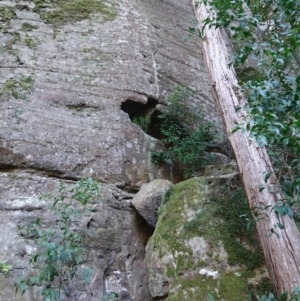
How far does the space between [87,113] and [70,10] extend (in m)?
2.52

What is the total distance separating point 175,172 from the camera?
521 cm

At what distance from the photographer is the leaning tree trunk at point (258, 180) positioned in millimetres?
2838

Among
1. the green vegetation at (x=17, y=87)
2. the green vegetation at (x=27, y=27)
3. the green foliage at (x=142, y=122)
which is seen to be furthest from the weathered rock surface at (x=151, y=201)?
the green vegetation at (x=27, y=27)

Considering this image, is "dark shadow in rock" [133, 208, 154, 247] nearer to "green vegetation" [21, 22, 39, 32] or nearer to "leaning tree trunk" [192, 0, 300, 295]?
"leaning tree trunk" [192, 0, 300, 295]

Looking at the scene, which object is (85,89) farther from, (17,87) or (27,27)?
(27,27)

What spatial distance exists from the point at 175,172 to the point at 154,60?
217 centimetres

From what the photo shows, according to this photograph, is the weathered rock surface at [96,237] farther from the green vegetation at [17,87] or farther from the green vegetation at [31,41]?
the green vegetation at [31,41]

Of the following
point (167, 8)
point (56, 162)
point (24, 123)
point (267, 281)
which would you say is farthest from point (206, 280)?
point (167, 8)

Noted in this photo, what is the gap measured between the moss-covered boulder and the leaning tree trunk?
40cm

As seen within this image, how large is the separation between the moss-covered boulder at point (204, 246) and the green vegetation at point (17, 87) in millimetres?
2257

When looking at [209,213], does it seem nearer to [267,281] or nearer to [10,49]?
[267,281]

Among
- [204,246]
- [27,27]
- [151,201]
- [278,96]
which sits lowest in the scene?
[27,27]

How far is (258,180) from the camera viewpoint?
332 centimetres

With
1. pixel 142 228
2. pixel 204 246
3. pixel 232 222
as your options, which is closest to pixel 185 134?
pixel 142 228
